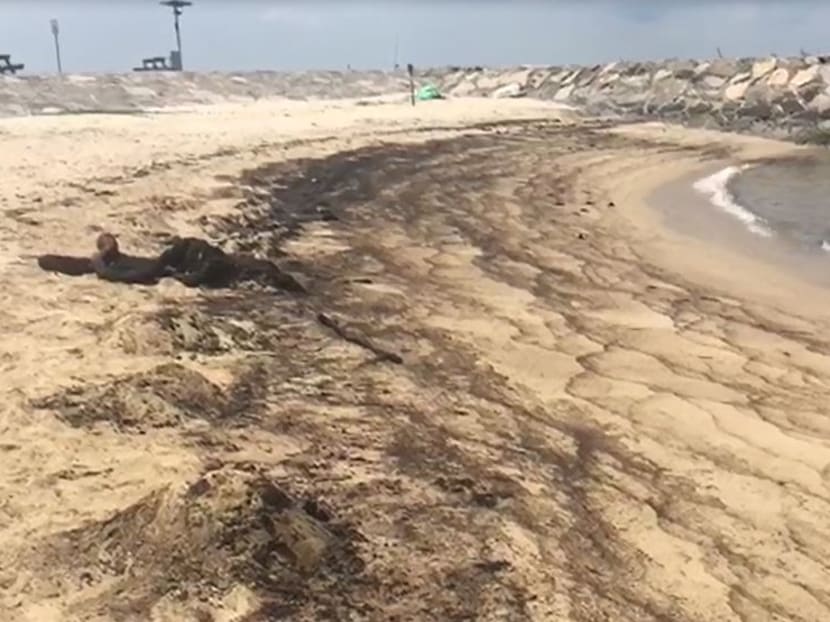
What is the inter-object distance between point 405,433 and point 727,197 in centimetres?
1213

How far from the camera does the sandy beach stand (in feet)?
9.89

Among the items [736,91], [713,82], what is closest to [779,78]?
[736,91]

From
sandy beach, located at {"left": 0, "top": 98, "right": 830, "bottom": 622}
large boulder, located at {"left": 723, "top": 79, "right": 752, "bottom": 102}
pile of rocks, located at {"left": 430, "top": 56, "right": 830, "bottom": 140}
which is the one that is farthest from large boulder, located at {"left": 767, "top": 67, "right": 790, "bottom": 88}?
sandy beach, located at {"left": 0, "top": 98, "right": 830, "bottom": 622}

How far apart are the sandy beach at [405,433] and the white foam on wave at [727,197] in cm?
299

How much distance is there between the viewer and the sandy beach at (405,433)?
3.01 metres

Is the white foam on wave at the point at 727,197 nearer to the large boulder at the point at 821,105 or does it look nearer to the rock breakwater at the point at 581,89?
the rock breakwater at the point at 581,89

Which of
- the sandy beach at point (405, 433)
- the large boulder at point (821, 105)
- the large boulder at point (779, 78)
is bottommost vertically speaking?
the large boulder at point (821, 105)

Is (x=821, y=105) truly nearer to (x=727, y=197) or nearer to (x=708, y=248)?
(x=727, y=197)

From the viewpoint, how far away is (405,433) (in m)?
4.19

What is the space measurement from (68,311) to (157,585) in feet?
9.32

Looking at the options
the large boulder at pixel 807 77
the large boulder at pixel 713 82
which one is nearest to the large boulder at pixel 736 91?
the large boulder at pixel 713 82

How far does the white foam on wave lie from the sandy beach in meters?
2.99

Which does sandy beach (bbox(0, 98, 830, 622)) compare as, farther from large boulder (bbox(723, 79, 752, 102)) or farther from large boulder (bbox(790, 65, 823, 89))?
large boulder (bbox(723, 79, 752, 102))

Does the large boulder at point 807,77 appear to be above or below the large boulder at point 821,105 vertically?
above
